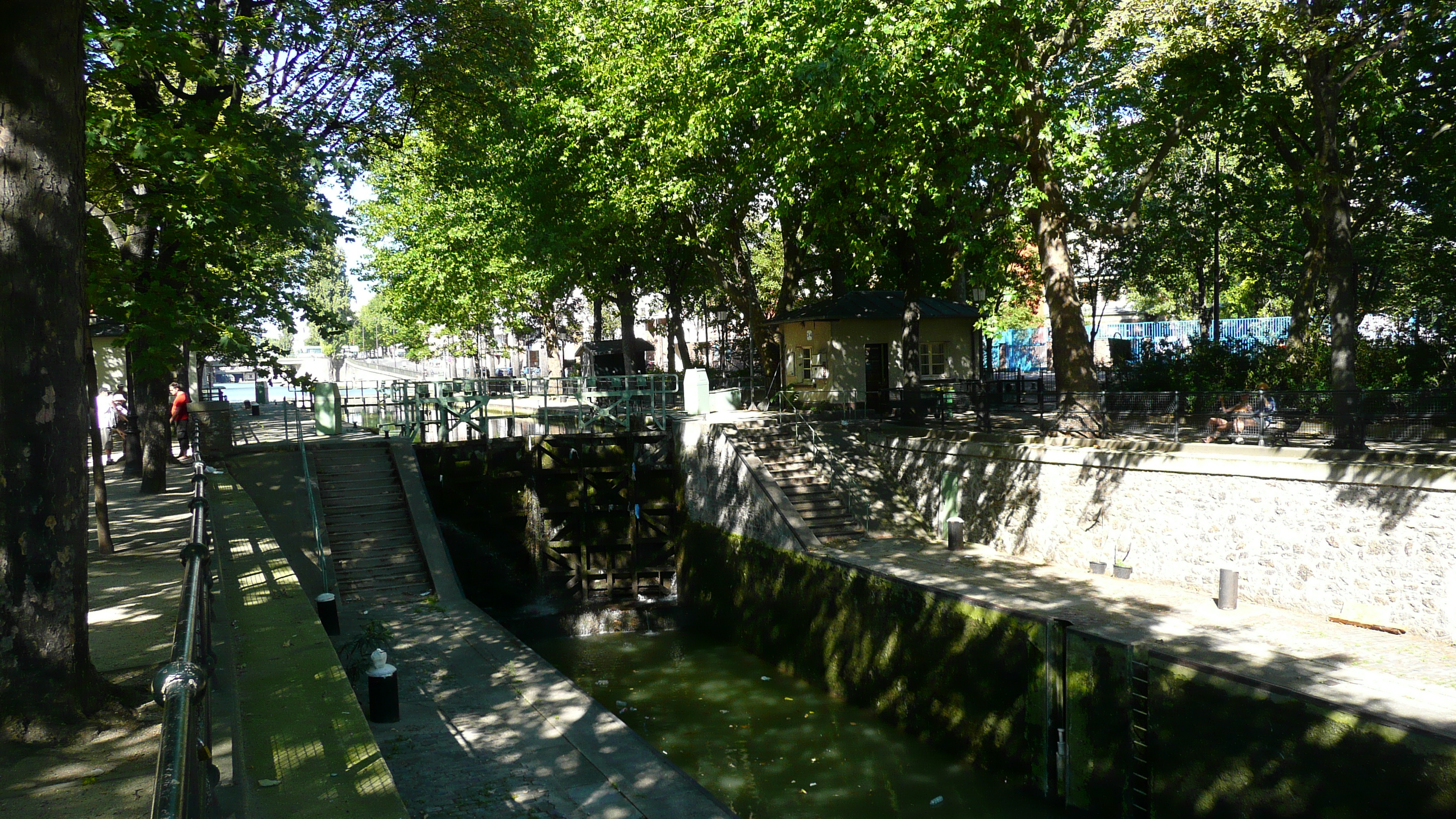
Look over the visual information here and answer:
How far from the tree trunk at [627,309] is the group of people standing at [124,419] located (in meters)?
15.3

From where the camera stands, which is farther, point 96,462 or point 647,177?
point 647,177

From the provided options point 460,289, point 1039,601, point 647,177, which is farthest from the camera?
point 460,289

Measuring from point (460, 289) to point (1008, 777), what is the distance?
30973mm

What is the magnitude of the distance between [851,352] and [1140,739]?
56.4ft

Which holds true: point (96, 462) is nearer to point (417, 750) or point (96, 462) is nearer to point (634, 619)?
point (417, 750)

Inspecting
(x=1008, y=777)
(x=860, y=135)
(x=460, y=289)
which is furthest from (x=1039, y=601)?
(x=460, y=289)

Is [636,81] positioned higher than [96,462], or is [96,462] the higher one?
[636,81]

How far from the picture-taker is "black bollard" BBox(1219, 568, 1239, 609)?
43.6 feet

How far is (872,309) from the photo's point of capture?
2683 centimetres

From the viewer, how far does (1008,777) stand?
11844 millimetres

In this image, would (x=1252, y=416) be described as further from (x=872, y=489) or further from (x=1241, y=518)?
(x=872, y=489)

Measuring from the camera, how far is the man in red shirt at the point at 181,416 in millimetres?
21297

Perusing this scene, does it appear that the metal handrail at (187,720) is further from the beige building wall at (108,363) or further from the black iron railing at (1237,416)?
the beige building wall at (108,363)

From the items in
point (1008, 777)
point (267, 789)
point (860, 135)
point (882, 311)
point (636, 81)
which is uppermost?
point (636, 81)
